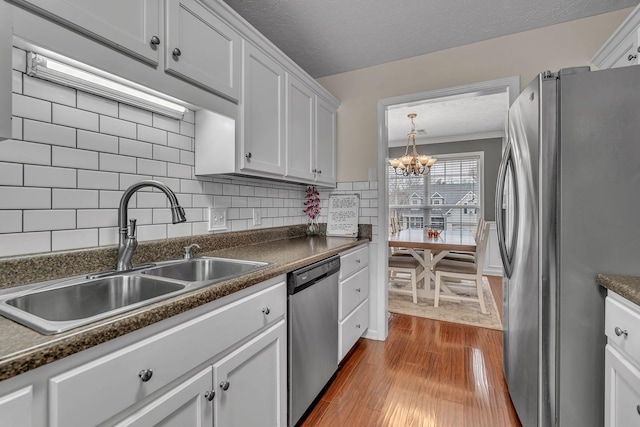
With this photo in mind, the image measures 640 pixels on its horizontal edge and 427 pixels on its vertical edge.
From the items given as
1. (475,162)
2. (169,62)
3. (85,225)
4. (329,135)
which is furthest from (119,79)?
(475,162)

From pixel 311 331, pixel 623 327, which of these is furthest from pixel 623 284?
pixel 311 331

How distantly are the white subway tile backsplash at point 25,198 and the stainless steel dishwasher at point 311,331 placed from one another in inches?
38.2

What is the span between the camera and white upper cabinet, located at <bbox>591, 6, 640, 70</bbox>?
143 cm

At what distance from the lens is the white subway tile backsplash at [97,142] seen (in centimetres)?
116

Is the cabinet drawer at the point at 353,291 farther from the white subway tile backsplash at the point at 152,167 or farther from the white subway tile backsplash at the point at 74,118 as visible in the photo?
the white subway tile backsplash at the point at 74,118

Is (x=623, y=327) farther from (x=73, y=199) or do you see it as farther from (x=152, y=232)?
(x=73, y=199)

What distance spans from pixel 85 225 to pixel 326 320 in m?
1.27

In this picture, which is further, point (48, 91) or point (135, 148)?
point (135, 148)

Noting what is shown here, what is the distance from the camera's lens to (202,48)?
1332mm

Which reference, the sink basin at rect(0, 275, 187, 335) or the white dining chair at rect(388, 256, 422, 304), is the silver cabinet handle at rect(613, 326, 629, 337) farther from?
the white dining chair at rect(388, 256, 422, 304)

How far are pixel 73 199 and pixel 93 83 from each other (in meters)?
0.46

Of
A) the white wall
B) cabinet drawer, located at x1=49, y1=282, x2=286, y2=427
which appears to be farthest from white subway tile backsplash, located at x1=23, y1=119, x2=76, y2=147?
the white wall

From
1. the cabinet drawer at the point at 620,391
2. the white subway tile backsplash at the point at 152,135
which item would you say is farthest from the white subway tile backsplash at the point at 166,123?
the cabinet drawer at the point at 620,391

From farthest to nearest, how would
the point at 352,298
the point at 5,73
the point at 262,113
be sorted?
the point at 352,298 → the point at 262,113 → the point at 5,73
